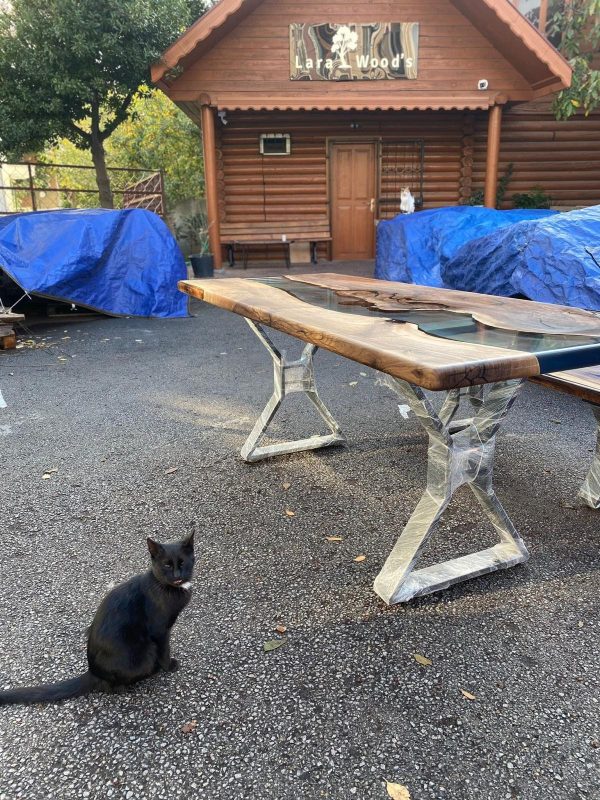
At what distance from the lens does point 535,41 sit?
9.26 metres

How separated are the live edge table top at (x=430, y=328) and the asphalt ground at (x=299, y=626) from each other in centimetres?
91

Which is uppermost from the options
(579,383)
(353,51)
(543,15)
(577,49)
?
(543,15)

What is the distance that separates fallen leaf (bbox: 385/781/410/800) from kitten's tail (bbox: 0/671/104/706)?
2.68 ft

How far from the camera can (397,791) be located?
4.33 feet

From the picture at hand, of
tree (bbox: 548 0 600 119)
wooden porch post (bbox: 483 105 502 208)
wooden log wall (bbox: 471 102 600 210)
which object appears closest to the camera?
tree (bbox: 548 0 600 119)

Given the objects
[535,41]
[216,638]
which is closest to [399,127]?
[535,41]

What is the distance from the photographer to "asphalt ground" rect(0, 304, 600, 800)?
1.39m

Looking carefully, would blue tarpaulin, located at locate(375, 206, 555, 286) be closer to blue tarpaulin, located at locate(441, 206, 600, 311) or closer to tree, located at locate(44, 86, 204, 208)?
blue tarpaulin, located at locate(441, 206, 600, 311)

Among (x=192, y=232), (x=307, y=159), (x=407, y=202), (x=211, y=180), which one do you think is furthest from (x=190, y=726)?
(x=192, y=232)

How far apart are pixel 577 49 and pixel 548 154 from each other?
1.90 m

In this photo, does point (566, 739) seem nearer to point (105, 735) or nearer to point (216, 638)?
point (216, 638)

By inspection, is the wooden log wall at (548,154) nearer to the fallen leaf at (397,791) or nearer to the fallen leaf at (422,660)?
the fallen leaf at (422,660)

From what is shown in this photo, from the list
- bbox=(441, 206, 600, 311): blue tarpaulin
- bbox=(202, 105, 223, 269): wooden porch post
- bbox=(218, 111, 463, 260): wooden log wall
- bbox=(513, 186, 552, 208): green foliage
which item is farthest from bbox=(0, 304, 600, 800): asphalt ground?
bbox=(513, 186, 552, 208): green foliage

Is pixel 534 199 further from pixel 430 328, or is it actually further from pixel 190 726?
pixel 190 726
